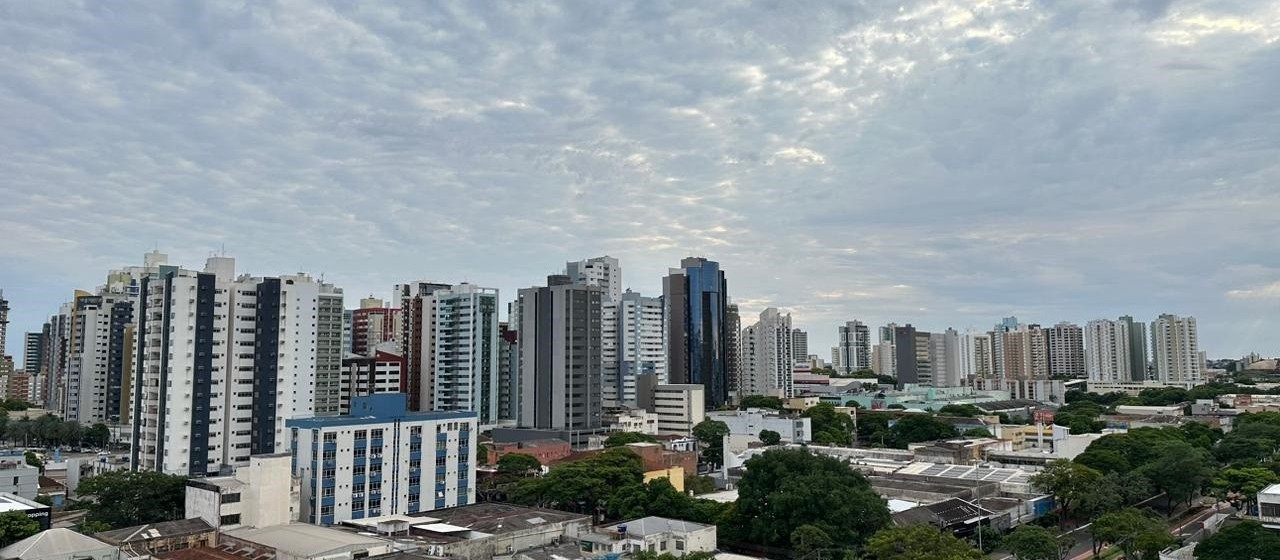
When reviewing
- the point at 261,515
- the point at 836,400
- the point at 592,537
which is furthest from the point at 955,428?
the point at 261,515

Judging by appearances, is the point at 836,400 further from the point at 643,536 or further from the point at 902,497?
the point at 643,536

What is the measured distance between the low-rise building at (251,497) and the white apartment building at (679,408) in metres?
36.6

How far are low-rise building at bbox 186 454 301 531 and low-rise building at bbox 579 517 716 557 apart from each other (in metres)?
9.48

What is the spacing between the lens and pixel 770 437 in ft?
174

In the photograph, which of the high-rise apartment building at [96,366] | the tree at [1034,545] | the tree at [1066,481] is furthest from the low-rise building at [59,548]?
the high-rise apartment building at [96,366]

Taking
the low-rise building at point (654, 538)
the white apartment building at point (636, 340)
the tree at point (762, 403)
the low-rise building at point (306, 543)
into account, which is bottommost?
the low-rise building at point (654, 538)

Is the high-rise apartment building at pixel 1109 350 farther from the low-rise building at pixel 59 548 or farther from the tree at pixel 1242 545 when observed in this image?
the low-rise building at pixel 59 548

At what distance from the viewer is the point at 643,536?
973 inches

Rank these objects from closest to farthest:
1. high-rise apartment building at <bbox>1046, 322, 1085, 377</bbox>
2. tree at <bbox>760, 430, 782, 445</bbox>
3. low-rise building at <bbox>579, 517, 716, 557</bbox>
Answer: low-rise building at <bbox>579, 517, 716, 557</bbox>
tree at <bbox>760, 430, 782, 445</bbox>
high-rise apartment building at <bbox>1046, 322, 1085, 377</bbox>

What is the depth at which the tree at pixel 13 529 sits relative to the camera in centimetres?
2347

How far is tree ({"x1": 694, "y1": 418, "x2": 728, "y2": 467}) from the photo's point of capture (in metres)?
49.7

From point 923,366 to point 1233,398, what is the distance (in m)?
50.7

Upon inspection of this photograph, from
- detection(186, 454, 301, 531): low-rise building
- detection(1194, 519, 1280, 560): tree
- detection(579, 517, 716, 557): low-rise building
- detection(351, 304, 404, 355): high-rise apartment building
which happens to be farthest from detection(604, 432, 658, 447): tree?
detection(351, 304, 404, 355): high-rise apartment building

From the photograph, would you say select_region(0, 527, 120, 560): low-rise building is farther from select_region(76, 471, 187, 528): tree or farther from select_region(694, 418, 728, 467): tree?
select_region(694, 418, 728, 467): tree
